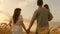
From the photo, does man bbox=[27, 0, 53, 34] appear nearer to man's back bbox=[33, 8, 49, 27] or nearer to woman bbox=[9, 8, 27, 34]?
man's back bbox=[33, 8, 49, 27]

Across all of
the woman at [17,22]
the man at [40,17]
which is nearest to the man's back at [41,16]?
the man at [40,17]

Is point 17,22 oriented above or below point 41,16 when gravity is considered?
below

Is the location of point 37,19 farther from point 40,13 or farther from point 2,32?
point 2,32

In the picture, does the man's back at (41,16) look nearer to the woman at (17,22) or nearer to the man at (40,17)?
the man at (40,17)

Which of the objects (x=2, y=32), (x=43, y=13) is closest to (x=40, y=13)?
(x=43, y=13)

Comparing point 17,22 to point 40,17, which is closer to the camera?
point 40,17

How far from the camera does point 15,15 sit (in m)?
6.20

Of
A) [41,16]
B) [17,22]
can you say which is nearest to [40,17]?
[41,16]

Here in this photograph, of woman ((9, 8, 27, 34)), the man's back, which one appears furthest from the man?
woman ((9, 8, 27, 34))

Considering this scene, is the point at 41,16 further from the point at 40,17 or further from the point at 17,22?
the point at 17,22

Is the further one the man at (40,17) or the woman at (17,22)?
the woman at (17,22)

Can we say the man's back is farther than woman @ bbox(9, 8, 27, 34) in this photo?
No

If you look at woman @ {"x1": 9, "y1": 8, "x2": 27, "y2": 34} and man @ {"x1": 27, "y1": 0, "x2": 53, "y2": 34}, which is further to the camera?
woman @ {"x1": 9, "y1": 8, "x2": 27, "y2": 34}

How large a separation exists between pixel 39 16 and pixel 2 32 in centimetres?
333
